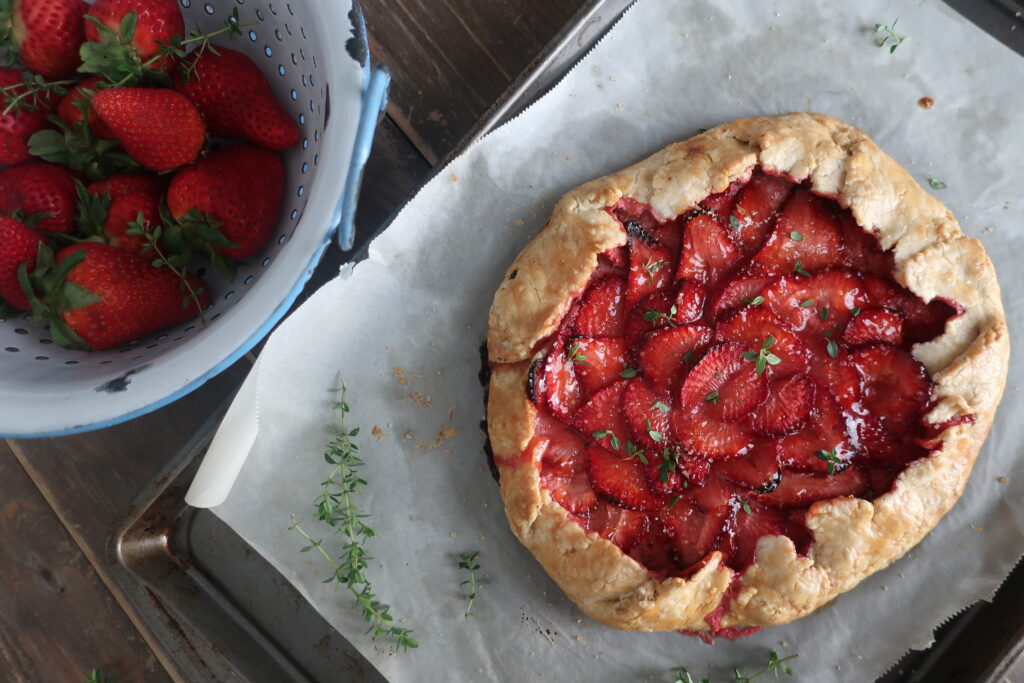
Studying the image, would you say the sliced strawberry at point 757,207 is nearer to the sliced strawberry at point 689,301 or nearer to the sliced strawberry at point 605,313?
the sliced strawberry at point 689,301

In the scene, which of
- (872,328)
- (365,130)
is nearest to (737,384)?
(872,328)

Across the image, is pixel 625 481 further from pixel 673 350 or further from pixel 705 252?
pixel 705 252

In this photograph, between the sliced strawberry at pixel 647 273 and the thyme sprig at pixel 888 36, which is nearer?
the sliced strawberry at pixel 647 273

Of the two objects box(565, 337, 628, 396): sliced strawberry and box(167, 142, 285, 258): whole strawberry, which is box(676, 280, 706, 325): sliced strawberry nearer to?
box(565, 337, 628, 396): sliced strawberry

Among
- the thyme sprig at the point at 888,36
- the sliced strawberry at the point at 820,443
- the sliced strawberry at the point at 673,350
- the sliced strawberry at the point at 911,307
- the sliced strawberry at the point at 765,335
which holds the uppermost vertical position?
the thyme sprig at the point at 888,36

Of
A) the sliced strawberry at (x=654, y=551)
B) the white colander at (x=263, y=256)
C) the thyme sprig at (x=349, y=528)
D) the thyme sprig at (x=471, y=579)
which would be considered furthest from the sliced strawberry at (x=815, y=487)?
the white colander at (x=263, y=256)

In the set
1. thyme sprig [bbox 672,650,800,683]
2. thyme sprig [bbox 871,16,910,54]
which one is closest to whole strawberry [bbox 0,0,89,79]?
thyme sprig [bbox 871,16,910,54]
